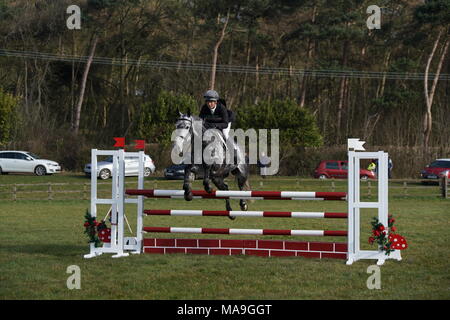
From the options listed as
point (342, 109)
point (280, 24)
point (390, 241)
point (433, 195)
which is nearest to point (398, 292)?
point (390, 241)

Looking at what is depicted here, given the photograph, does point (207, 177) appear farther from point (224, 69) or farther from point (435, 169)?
point (224, 69)

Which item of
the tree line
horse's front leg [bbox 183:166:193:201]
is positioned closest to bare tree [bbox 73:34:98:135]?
the tree line

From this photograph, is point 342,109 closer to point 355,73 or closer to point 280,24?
point 355,73

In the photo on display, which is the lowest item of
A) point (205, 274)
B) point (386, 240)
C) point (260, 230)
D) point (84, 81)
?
point (205, 274)

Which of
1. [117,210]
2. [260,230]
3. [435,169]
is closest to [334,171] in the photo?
[435,169]

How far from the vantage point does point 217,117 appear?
10.6m

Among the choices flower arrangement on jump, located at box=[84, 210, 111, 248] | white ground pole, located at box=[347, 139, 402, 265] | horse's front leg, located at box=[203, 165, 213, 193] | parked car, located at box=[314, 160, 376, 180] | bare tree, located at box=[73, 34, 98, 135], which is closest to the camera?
horse's front leg, located at box=[203, 165, 213, 193]

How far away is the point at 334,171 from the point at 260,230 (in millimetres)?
27526

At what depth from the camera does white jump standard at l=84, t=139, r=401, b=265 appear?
10234 mm

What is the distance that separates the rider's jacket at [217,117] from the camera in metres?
10.5

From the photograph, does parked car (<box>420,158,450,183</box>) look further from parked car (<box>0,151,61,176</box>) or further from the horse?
the horse

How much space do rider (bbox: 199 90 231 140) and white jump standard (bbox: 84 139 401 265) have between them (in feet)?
3.14

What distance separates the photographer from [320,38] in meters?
42.7

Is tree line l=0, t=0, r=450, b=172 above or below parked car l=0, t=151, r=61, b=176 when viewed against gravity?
above
